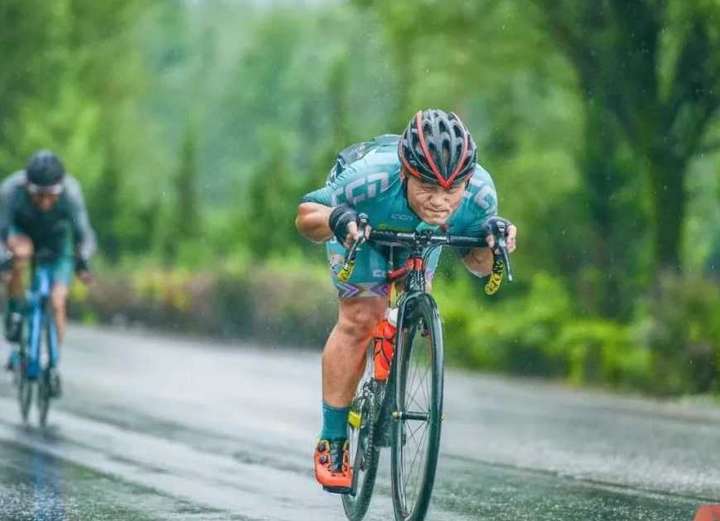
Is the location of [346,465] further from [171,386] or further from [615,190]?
[615,190]

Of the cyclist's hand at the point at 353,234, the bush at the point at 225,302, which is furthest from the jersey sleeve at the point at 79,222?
the bush at the point at 225,302

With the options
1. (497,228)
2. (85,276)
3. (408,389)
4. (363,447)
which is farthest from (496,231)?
(85,276)

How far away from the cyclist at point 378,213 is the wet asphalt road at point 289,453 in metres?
0.65

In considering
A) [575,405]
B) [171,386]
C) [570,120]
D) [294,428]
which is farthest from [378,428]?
[570,120]

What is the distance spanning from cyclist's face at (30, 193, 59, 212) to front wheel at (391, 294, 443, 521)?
5833 millimetres

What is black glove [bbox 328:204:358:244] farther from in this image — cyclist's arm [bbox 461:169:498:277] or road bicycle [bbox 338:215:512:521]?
cyclist's arm [bbox 461:169:498:277]

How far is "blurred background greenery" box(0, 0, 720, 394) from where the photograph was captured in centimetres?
1962

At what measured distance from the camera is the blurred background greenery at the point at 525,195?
1962 cm

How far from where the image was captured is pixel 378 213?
7410 mm

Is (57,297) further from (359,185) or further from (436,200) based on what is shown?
(436,200)

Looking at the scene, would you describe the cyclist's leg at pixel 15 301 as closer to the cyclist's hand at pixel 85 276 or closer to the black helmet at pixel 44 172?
the cyclist's hand at pixel 85 276

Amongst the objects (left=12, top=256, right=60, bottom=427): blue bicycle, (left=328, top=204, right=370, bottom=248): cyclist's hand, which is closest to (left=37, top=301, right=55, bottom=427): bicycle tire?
(left=12, top=256, right=60, bottom=427): blue bicycle

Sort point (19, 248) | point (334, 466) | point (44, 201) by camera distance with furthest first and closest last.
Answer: point (19, 248) → point (44, 201) → point (334, 466)

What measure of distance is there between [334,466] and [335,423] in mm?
184
